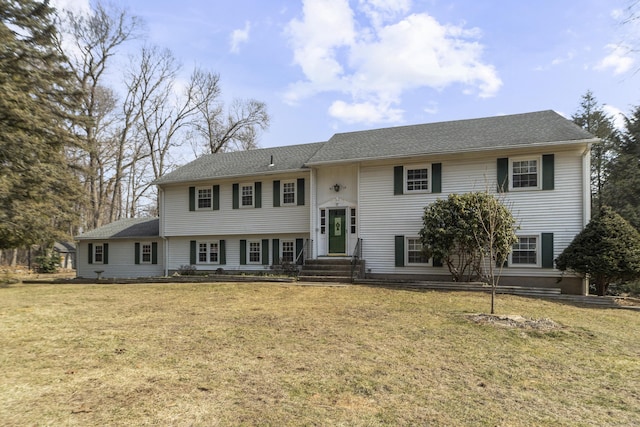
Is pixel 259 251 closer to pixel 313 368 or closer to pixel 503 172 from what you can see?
pixel 503 172

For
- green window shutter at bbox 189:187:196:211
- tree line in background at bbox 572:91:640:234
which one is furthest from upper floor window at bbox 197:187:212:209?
tree line in background at bbox 572:91:640:234

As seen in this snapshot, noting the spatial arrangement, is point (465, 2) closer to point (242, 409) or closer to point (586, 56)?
point (586, 56)

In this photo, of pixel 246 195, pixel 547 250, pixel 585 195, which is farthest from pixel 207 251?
pixel 585 195

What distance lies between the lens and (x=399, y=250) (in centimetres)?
1527

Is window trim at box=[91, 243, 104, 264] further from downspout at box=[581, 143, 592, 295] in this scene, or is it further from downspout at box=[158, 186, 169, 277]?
downspout at box=[581, 143, 592, 295]

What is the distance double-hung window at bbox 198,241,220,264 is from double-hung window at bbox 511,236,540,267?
13071 mm

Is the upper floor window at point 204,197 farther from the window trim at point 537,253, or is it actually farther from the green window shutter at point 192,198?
the window trim at point 537,253

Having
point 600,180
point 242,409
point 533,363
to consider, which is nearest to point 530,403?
point 533,363

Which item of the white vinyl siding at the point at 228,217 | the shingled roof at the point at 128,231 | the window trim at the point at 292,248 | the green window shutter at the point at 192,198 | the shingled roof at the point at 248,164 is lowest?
the window trim at the point at 292,248

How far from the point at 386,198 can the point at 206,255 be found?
954 centimetres

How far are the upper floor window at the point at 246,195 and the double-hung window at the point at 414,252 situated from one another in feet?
25.2

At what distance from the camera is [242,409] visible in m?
3.64

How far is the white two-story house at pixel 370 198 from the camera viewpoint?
1353cm

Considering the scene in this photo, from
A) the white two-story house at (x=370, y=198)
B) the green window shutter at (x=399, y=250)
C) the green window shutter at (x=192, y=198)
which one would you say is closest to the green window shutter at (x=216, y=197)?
the white two-story house at (x=370, y=198)
